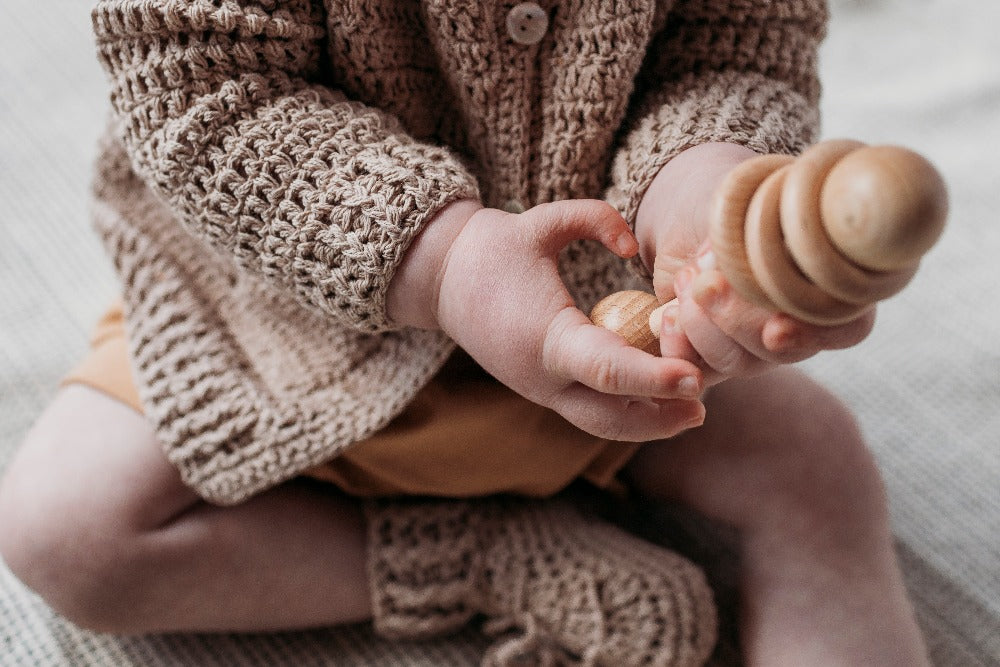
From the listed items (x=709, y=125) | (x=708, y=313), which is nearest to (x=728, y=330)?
(x=708, y=313)

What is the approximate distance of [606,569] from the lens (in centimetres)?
56

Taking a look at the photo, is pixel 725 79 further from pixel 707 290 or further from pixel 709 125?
pixel 707 290

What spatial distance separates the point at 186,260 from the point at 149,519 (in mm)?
159

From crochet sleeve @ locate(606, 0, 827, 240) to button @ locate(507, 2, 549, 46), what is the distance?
72 millimetres

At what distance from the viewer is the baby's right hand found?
0.36 metres

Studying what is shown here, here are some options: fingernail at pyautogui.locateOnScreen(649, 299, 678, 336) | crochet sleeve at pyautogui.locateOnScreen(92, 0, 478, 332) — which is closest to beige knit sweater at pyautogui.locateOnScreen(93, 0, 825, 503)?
crochet sleeve at pyautogui.locateOnScreen(92, 0, 478, 332)

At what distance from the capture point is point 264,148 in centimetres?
44

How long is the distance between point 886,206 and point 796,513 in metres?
0.37

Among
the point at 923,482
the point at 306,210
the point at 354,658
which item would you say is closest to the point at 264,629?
the point at 354,658

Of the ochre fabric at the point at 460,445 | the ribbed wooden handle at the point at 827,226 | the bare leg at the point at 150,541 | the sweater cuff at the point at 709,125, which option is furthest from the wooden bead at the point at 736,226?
the bare leg at the point at 150,541

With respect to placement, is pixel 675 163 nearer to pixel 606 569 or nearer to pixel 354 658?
pixel 606 569

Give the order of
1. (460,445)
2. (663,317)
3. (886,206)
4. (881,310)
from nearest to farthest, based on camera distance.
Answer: (886,206)
(663,317)
(460,445)
(881,310)

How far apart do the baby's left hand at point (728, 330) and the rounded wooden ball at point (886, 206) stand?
51mm

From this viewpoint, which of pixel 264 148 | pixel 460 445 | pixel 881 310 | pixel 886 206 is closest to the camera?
pixel 886 206
